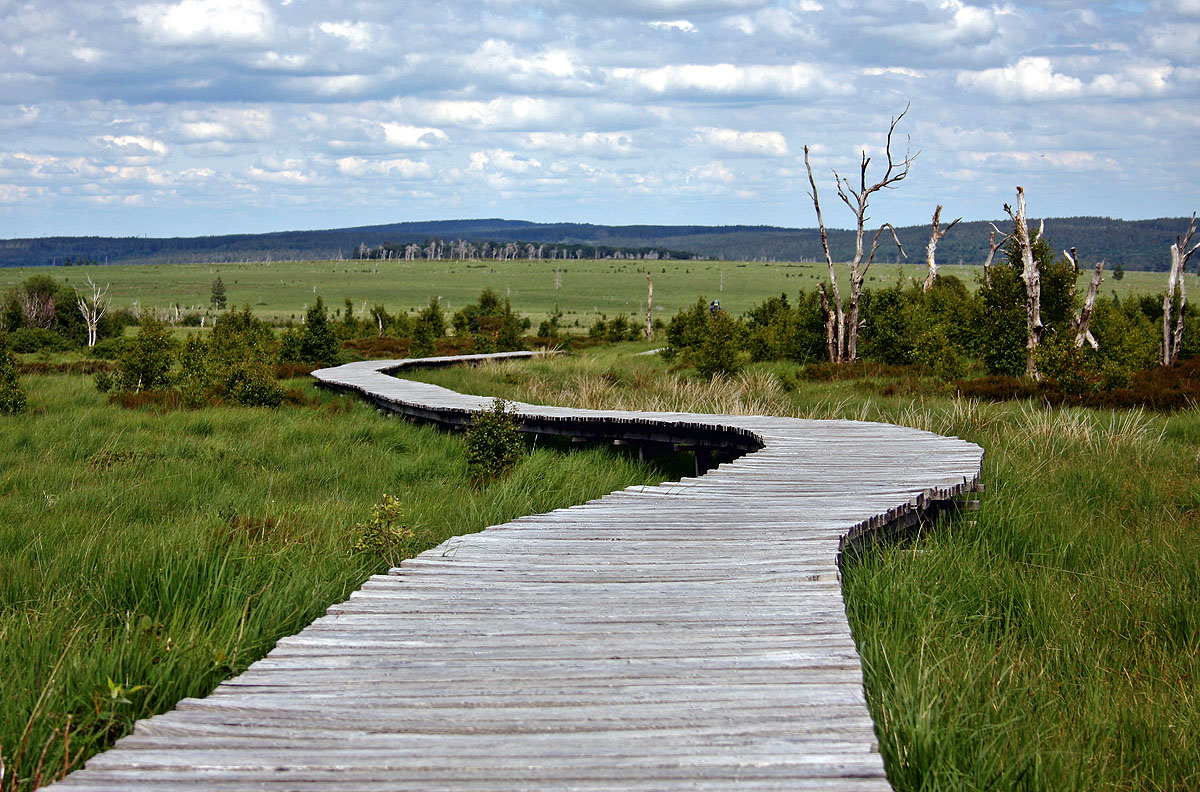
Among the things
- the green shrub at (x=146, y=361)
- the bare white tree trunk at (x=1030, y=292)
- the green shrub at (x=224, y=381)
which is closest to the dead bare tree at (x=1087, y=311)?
the bare white tree trunk at (x=1030, y=292)

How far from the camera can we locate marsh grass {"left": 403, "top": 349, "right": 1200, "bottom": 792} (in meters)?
3.26

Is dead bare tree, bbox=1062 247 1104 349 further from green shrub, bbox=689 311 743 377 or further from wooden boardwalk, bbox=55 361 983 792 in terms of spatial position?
wooden boardwalk, bbox=55 361 983 792

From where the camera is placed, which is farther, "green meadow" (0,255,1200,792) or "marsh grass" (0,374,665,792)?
"marsh grass" (0,374,665,792)

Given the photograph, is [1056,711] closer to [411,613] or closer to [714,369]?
[411,613]

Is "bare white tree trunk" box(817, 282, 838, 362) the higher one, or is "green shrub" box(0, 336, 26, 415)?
"bare white tree trunk" box(817, 282, 838, 362)

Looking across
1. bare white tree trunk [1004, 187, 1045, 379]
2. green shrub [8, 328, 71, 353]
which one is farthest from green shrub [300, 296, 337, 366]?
green shrub [8, 328, 71, 353]

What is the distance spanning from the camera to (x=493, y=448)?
1046cm

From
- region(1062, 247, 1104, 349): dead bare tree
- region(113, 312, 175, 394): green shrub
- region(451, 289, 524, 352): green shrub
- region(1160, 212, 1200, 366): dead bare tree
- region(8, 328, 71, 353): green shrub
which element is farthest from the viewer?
region(8, 328, 71, 353): green shrub

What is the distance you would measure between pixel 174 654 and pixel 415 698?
3.83ft

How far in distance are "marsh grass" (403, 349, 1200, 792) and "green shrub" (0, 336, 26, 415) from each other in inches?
532

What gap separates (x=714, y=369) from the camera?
72.1ft

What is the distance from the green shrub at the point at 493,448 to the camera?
408 inches

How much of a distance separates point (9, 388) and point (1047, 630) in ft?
49.5

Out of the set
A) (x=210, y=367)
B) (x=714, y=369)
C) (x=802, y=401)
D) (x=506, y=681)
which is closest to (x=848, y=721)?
(x=506, y=681)
